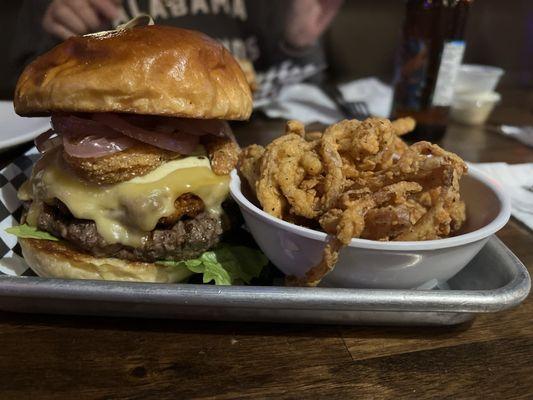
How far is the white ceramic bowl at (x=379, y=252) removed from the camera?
0.81m

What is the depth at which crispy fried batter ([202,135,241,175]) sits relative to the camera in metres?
1.10

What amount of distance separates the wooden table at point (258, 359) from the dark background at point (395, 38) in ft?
9.31

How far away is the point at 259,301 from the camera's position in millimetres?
774

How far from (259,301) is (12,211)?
786 millimetres

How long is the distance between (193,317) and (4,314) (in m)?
0.36

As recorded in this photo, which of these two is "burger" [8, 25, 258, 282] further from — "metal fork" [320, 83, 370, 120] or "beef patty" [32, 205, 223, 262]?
"metal fork" [320, 83, 370, 120]

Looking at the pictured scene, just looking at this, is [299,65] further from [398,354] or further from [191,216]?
[398,354]

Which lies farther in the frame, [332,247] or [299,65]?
[299,65]

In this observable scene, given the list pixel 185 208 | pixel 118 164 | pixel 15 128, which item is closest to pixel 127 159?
pixel 118 164

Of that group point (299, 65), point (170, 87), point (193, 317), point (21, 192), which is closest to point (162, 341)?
point (193, 317)

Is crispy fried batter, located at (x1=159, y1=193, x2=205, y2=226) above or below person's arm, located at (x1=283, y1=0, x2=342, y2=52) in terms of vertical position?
above

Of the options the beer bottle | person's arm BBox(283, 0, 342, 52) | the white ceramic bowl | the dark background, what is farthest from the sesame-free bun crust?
the dark background

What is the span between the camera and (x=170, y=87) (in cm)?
95

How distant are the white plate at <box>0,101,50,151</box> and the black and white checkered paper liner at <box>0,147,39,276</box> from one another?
109 millimetres
